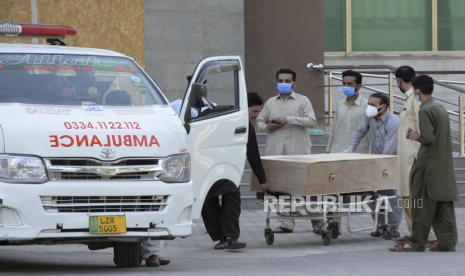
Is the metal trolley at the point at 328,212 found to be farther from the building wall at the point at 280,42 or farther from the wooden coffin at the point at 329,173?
the building wall at the point at 280,42

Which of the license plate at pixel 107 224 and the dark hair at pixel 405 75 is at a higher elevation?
the dark hair at pixel 405 75

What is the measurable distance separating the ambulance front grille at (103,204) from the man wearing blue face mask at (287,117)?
4208mm

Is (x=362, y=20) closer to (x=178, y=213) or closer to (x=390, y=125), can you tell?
(x=390, y=125)

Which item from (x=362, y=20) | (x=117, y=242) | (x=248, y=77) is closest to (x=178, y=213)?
(x=117, y=242)

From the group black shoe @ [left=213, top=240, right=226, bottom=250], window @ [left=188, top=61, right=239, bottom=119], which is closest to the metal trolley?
black shoe @ [left=213, top=240, right=226, bottom=250]

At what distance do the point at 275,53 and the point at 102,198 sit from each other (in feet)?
33.0

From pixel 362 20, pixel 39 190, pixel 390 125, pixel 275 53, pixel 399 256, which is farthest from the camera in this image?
pixel 362 20

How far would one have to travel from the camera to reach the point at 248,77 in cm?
2070

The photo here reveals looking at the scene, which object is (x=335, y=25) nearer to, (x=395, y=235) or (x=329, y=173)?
(x=395, y=235)

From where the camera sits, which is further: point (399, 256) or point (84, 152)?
point (399, 256)

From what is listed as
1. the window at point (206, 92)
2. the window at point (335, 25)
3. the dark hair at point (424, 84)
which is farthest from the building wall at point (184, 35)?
the dark hair at point (424, 84)

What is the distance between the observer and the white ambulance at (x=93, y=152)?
1068 centimetres

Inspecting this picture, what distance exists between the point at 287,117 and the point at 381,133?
3.61ft

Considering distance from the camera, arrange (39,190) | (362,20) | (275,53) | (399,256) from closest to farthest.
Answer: (39,190) → (399,256) → (275,53) → (362,20)
